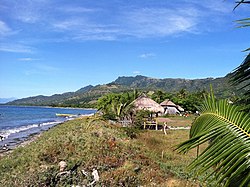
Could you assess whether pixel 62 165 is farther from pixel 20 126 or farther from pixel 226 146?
pixel 20 126

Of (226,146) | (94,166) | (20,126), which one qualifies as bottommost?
(20,126)

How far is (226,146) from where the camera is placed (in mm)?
1317

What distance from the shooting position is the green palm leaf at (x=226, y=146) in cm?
123

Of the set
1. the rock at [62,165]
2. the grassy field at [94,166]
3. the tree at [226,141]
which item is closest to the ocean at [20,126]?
the grassy field at [94,166]

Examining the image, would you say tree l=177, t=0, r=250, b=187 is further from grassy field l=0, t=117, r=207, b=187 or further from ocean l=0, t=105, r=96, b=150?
grassy field l=0, t=117, r=207, b=187

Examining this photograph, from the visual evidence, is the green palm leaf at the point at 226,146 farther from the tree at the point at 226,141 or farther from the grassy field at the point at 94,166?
the grassy field at the point at 94,166

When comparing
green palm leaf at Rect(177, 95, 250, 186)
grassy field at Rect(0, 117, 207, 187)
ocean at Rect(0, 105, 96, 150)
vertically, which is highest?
green palm leaf at Rect(177, 95, 250, 186)

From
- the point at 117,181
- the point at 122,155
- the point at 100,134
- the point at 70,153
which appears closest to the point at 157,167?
the point at 122,155

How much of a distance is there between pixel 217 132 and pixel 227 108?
236 millimetres

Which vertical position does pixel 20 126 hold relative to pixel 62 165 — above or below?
below

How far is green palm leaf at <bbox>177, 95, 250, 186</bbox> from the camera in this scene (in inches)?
48.5

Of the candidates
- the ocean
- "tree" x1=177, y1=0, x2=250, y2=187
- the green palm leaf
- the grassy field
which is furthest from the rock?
the green palm leaf

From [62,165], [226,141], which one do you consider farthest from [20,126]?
[226,141]

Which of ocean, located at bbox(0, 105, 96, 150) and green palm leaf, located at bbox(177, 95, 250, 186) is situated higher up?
green palm leaf, located at bbox(177, 95, 250, 186)
